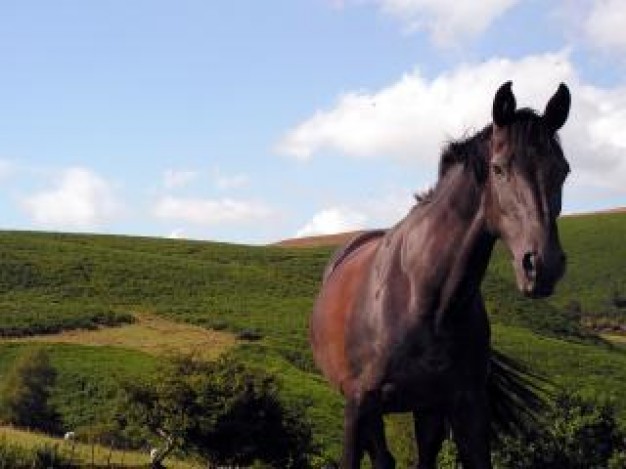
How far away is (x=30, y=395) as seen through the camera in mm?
46094

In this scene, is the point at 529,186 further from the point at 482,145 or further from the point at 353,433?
the point at 353,433

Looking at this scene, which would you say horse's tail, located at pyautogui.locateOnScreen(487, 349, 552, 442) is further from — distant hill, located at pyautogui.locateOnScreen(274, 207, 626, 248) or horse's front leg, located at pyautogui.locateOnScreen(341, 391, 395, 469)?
distant hill, located at pyautogui.locateOnScreen(274, 207, 626, 248)

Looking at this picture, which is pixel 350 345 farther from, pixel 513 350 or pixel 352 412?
pixel 513 350

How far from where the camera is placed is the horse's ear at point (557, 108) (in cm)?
372

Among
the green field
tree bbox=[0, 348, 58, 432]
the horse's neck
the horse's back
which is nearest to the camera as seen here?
the horse's neck

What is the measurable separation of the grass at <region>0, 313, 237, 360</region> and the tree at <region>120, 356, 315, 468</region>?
66.4 ft

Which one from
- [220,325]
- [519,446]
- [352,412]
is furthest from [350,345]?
[220,325]

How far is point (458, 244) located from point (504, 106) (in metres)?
0.62

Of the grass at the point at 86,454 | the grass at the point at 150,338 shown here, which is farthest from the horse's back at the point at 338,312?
the grass at the point at 150,338

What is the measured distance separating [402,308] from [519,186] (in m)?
0.83

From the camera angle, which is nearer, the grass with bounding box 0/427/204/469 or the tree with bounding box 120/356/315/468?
the grass with bounding box 0/427/204/469

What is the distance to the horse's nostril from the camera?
334cm

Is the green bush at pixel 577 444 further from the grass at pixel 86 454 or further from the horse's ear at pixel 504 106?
the horse's ear at pixel 504 106

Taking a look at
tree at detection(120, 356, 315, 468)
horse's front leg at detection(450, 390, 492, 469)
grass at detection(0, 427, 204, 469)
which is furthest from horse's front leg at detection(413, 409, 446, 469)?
tree at detection(120, 356, 315, 468)
